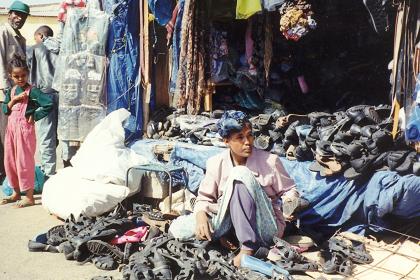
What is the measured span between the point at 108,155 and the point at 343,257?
2861 mm

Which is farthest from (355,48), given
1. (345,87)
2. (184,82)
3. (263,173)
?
(263,173)

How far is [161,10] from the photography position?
6070mm

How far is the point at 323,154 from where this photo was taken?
4.39 metres

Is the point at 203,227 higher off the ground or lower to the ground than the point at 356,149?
lower

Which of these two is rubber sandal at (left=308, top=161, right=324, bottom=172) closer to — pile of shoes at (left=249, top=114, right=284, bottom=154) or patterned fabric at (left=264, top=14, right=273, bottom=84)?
pile of shoes at (left=249, top=114, right=284, bottom=154)

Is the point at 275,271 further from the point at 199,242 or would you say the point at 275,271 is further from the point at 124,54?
the point at 124,54

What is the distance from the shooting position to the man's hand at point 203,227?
3566 millimetres

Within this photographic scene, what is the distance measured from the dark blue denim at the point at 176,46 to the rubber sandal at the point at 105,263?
3082mm

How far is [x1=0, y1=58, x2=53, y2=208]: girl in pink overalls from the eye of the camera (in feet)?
18.1

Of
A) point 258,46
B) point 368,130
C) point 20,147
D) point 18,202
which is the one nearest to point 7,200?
point 18,202

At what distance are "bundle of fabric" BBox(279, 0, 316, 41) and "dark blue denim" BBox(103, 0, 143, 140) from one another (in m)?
2.02

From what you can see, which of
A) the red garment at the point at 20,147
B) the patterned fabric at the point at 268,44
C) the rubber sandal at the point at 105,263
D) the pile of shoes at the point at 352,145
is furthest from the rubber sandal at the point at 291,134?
the red garment at the point at 20,147

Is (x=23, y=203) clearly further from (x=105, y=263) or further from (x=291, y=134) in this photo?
(x=291, y=134)

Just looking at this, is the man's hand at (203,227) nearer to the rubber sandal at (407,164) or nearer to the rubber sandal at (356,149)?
the rubber sandal at (356,149)
